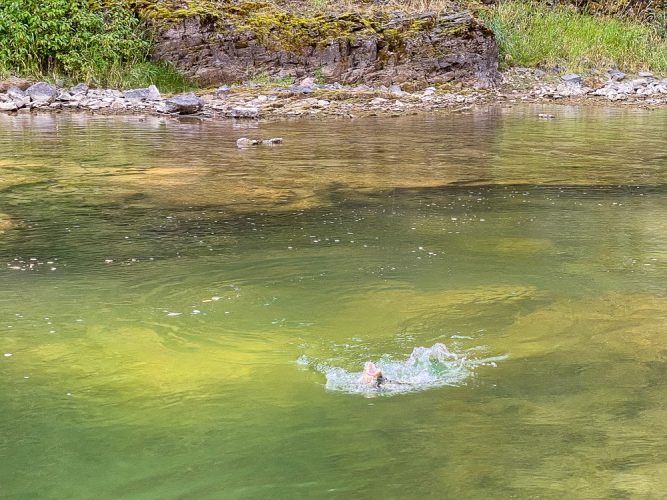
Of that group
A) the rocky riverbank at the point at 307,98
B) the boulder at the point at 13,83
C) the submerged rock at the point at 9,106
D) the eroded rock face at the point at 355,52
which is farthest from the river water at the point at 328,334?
the eroded rock face at the point at 355,52

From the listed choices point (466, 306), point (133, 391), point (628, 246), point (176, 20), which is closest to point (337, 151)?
point (628, 246)

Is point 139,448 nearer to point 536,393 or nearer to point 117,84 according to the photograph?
point 536,393

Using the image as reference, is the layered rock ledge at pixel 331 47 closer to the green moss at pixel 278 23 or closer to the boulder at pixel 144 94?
the green moss at pixel 278 23

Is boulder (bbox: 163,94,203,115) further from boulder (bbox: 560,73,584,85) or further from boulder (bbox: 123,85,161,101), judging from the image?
boulder (bbox: 560,73,584,85)

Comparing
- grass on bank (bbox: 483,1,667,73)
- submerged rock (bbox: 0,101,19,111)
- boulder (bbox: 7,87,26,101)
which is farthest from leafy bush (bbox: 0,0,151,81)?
grass on bank (bbox: 483,1,667,73)

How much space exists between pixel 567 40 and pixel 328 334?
55.5ft

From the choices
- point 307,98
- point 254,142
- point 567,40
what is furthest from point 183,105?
point 567,40

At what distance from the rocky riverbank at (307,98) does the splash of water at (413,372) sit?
956 centimetres

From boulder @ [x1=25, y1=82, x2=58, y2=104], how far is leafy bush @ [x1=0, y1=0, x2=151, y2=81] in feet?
3.74

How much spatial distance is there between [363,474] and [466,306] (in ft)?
4.59

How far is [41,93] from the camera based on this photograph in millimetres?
12969

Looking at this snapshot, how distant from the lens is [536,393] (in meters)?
2.49

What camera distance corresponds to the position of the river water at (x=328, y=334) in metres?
2.06

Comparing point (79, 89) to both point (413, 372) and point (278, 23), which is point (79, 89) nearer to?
point (278, 23)
